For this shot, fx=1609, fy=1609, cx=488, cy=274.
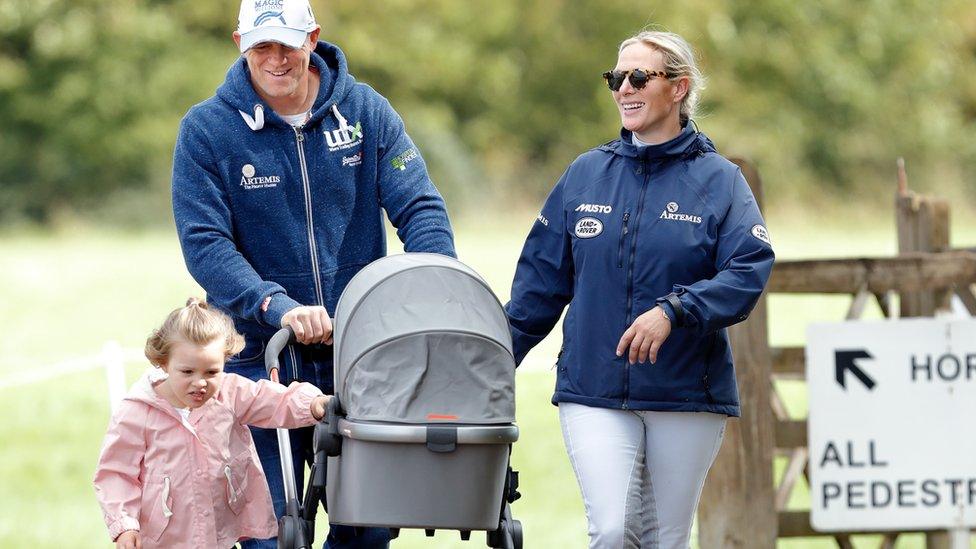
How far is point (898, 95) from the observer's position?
133ft

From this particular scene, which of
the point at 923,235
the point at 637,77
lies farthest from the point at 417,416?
the point at 923,235

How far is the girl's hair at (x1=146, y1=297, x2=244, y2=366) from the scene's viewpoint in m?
4.43

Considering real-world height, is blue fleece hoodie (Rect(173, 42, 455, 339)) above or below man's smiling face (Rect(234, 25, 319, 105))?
below

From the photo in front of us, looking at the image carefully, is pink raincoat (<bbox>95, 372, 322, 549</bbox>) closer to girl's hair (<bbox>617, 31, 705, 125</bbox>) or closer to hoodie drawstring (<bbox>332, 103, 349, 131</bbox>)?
hoodie drawstring (<bbox>332, 103, 349, 131</bbox>)

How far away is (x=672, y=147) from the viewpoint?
4848mm

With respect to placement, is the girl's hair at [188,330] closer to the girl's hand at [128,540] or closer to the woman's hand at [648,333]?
the girl's hand at [128,540]

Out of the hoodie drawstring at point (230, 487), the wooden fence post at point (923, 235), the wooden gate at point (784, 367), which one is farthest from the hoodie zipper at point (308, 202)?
the wooden fence post at point (923, 235)

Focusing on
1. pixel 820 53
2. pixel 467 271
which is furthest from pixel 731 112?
pixel 467 271

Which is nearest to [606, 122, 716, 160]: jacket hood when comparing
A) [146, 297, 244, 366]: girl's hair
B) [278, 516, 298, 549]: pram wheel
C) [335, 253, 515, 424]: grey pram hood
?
[335, 253, 515, 424]: grey pram hood

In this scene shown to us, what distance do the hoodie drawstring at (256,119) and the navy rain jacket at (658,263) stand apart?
0.96 meters

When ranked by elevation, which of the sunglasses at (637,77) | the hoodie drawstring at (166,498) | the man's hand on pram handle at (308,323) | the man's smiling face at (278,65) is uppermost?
the man's smiling face at (278,65)

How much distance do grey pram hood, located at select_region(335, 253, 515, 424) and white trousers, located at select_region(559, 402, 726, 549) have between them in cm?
49

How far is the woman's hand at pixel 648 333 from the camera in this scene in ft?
14.8

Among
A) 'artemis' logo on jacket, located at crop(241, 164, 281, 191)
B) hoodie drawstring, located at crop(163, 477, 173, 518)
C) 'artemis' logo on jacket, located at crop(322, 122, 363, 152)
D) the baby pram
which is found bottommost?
hoodie drawstring, located at crop(163, 477, 173, 518)
